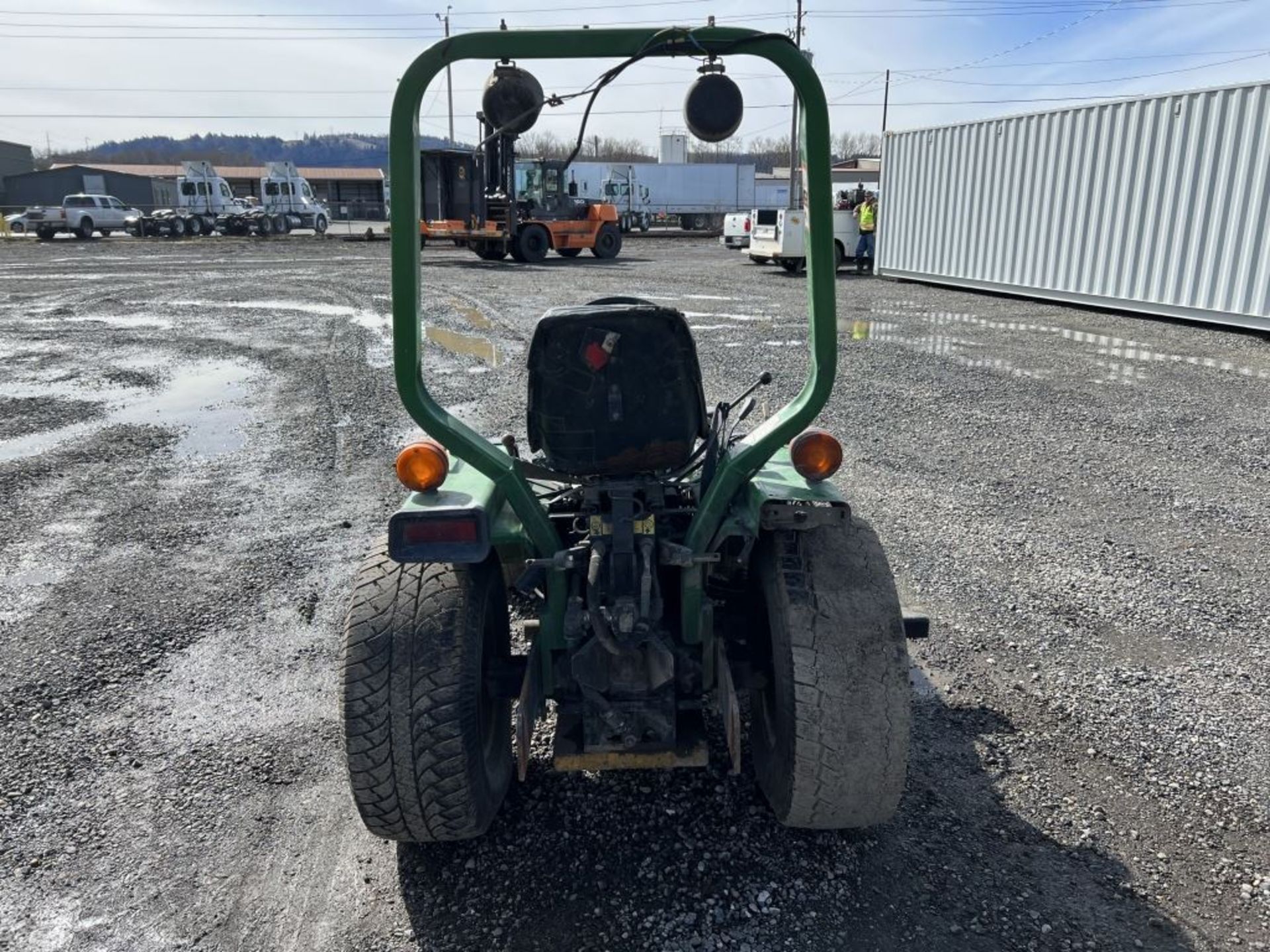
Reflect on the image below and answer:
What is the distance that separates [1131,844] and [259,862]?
274 cm

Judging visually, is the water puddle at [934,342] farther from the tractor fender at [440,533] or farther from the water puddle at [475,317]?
the tractor fender at [440,533]

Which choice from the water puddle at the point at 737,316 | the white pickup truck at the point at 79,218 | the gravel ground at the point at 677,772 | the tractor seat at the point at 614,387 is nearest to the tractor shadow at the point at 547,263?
the water puddle at the point at 737,316

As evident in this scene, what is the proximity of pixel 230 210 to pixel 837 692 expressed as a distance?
50674 mm

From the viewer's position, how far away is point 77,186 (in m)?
68.7

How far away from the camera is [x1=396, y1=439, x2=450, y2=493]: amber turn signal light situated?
2877 millimetres

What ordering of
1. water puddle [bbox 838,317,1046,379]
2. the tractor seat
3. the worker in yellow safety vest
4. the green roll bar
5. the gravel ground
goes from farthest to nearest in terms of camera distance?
the worker in yellow safety vest
water puddle [bbox 838,317,1046,379]
the tractor seat
the gravel ground
the green roll bar

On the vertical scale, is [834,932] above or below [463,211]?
below

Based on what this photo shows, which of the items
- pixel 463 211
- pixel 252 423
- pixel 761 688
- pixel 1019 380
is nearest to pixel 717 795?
pixel 761 688

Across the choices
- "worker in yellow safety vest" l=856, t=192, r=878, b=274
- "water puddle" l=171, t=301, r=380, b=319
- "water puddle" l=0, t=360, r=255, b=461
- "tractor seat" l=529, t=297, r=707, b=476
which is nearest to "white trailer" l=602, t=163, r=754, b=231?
"worker in yellow safety vest" l=856, t=192, r=878, b=274

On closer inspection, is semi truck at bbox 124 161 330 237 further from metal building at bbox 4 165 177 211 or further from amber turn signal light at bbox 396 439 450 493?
amber turn signal light at bbox 396 439 450 493

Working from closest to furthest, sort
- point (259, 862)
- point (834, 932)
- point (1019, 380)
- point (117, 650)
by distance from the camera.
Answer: point (834, 932) < point (259, 862) < point (117, 650) < point (1019, 380)

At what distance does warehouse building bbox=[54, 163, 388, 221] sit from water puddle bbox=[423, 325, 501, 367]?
4867 centimetres

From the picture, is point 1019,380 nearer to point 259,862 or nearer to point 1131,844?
point 1131,844

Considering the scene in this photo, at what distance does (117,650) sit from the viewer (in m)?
4.30
